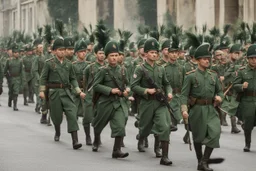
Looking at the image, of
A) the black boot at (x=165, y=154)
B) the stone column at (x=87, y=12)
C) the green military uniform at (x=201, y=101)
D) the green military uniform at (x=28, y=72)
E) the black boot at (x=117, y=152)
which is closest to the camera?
the green military uniform at (x=201, y=101)

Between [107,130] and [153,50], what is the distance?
222 inches

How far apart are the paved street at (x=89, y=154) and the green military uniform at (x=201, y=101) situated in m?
0.56

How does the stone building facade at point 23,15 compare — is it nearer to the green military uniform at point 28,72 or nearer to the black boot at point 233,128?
the green military uniform at point 28,72

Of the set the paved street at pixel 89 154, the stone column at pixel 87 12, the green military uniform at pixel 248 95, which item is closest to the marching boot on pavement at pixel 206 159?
the paved street at pixel 89 154

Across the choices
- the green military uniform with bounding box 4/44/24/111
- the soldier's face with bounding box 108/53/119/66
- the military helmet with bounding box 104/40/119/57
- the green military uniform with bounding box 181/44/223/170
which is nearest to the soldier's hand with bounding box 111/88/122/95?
the soldier's face with bounding box 108/53/119/66

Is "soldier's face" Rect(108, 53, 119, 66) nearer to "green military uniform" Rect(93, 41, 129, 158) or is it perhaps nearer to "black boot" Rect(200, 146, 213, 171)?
"green military uniform" Rect(93, 41, 129, 158)

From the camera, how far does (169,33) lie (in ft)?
74.1

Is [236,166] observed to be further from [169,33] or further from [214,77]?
[169,33]

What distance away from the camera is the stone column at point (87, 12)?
2287 inches

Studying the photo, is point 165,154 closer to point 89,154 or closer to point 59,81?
point 89,154

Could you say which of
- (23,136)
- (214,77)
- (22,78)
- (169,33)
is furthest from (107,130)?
(22,78)

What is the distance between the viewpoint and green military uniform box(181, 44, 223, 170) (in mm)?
11445

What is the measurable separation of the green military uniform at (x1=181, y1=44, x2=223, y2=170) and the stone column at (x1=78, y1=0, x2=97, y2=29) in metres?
45.9

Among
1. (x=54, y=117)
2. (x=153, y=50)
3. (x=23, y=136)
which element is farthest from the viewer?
(x=23, y=136)
